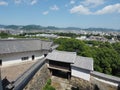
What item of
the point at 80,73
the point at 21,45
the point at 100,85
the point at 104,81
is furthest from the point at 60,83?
the point at 21,45

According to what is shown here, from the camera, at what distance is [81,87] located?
1552cm

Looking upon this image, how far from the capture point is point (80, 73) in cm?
1556

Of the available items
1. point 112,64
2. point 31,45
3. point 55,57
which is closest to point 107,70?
point 112,64

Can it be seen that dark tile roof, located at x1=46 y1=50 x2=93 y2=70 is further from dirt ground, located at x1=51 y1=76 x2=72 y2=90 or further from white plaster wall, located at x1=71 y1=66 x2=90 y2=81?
dirt ground, located at x1=51 y1=76 x2=72 y2=90

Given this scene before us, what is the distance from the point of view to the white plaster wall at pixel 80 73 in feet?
49.7

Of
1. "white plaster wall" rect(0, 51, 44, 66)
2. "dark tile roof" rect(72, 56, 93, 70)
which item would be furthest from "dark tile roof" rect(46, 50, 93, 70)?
"white plaster wall" rect(0, 51, 44, 66)

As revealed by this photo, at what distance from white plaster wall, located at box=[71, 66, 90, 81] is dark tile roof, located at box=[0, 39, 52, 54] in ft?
19.6

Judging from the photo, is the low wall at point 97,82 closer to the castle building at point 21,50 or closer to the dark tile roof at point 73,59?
the dark tile roof at point 73,59

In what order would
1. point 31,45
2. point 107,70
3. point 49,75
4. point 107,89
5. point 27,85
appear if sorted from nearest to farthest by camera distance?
point 27,85, point 107,89, point 49,75, point 31,45, point 107,70

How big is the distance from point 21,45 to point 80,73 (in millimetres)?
8603

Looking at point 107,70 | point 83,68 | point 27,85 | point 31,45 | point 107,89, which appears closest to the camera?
point 27,85

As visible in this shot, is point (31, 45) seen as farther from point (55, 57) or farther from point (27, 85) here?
point (27, 85)

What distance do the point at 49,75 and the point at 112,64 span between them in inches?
418

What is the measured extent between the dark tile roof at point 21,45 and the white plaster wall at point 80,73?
19.6ft
